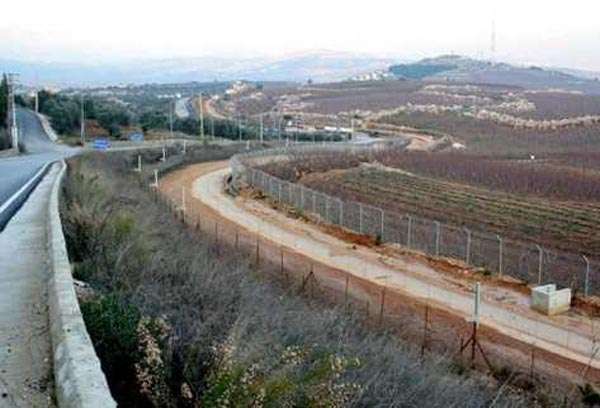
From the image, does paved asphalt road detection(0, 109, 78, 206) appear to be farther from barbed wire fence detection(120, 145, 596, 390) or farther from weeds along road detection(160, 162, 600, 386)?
weeds along road detection(160, 162, 600, 386)

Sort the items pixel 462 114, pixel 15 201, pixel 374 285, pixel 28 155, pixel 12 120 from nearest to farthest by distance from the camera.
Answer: pixel 15 201 < pixel 374 285 < pixel 28 155 < pixel 12 120 < pixel 462 114

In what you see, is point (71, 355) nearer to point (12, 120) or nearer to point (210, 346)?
point (210, 346)

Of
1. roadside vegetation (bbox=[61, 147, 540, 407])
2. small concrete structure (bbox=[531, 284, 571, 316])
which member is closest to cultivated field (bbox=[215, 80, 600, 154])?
small concrete structure (bbox=[531, 284, 571, 316])

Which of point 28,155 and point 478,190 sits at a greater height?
point 28,155

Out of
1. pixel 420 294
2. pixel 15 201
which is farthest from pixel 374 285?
pixel 15 201

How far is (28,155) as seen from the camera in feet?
182

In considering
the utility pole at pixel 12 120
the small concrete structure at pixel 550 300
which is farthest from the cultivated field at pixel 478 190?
the utility pole at pixel 12 120

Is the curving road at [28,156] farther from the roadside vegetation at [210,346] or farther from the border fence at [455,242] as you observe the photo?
the border fence at [455,242]

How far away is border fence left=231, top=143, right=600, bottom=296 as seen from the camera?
2872 centimetres

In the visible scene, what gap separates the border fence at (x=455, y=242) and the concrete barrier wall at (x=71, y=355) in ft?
65.6

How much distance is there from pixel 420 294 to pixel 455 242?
7.93m

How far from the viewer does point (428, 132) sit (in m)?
123

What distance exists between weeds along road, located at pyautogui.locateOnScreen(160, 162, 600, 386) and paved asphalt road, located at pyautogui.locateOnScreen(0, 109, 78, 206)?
26.4 feet

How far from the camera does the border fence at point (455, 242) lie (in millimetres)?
28720
